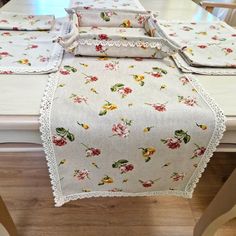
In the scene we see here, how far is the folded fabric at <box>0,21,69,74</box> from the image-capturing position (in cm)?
68

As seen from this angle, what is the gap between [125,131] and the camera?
1.77 feet

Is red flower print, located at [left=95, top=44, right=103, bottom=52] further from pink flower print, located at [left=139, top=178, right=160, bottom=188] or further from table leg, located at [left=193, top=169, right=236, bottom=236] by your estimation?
table leg, located at [left=193, top=169, right=236, bottom=236]

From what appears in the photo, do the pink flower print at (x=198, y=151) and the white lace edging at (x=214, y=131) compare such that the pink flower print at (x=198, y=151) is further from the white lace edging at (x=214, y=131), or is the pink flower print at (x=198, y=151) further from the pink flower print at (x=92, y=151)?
the pink flower print at (x=92, y=151)

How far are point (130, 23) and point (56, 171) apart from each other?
0.72 m

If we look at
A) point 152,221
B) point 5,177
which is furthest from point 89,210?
point 5,177

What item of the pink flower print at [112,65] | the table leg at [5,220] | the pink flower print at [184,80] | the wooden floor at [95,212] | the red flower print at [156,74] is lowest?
the wooden floor at [95,212]

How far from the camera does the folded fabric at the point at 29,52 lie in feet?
2.23

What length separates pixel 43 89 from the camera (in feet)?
2.00

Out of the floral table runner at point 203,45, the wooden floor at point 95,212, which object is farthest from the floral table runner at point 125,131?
the wooden floor at point 95,212

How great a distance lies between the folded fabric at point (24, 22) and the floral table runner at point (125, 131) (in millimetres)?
368

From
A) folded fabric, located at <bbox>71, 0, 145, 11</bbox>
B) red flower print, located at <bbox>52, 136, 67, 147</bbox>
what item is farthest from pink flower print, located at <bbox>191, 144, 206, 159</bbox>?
folded fabric, located at <bbox>71, 0, 145, 11</bbox>

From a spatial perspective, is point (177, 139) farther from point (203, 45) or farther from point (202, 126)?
point (203, 45)

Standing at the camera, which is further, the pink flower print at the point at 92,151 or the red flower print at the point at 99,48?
the red flower print at the point at 99,48

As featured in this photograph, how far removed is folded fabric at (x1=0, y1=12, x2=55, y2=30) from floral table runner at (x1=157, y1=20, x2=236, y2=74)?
48cm
